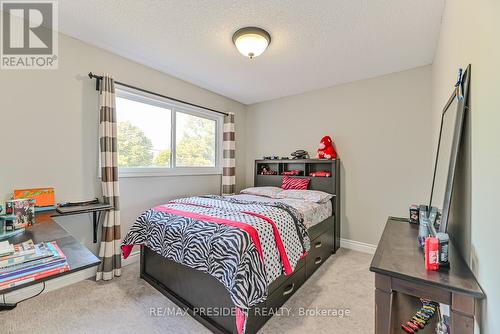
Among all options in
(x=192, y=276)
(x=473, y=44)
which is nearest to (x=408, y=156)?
(x=473, y=44)

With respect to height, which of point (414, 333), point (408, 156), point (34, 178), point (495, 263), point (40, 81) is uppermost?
point (40, 81)

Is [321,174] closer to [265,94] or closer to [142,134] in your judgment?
[265,94]

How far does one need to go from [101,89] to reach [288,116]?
8.98ft

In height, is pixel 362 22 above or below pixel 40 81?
above

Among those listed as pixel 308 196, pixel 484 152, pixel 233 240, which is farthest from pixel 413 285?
pixel 308 196

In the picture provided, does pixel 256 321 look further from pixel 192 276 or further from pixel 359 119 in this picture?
pixel 359 119

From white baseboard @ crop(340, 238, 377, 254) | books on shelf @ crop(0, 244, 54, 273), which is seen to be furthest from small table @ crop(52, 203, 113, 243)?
white baseboard @ crop(340, 238, 377, 254)

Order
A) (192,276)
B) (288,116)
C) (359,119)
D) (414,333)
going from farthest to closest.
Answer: (288,116) < (359,119) < (192,276) < (414,333)

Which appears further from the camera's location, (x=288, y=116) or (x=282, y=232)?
(x=288, y=116)

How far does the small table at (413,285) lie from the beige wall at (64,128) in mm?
2670

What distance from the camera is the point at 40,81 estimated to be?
2059mm

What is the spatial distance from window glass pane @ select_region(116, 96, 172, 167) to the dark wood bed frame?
116cm

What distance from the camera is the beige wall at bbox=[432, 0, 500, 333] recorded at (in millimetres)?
721

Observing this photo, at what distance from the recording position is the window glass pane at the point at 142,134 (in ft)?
8.77
